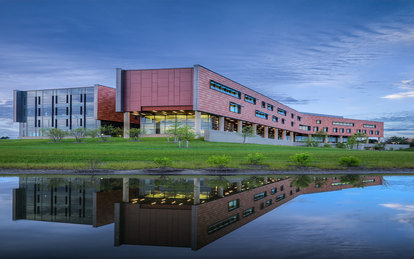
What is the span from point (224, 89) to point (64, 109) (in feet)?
170

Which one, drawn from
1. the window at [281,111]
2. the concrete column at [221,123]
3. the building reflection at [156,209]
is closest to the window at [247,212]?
the building reflection at [156,209]

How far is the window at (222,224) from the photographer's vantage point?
830 centimetres

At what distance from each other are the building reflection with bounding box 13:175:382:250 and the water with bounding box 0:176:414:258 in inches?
1.2

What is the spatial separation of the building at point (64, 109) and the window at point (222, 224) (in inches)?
3359

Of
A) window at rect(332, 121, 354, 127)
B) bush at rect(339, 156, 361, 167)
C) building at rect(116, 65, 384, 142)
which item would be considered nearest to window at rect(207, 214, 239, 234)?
bush at rect(339, 156, 361, 167)

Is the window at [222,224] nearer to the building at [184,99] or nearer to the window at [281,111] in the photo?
the building at [184,99]

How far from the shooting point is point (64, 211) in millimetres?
10648

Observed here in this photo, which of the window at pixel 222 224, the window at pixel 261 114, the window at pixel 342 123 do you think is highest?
the window at pixel 261 114

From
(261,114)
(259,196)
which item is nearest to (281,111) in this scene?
(261,114)

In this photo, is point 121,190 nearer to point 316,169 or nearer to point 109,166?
point 109,166

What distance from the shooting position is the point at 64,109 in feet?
299

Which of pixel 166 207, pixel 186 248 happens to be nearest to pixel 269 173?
pixel 166 207

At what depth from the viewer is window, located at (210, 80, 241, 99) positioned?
70.9 meters

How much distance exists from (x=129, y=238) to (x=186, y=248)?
1.68 meters
